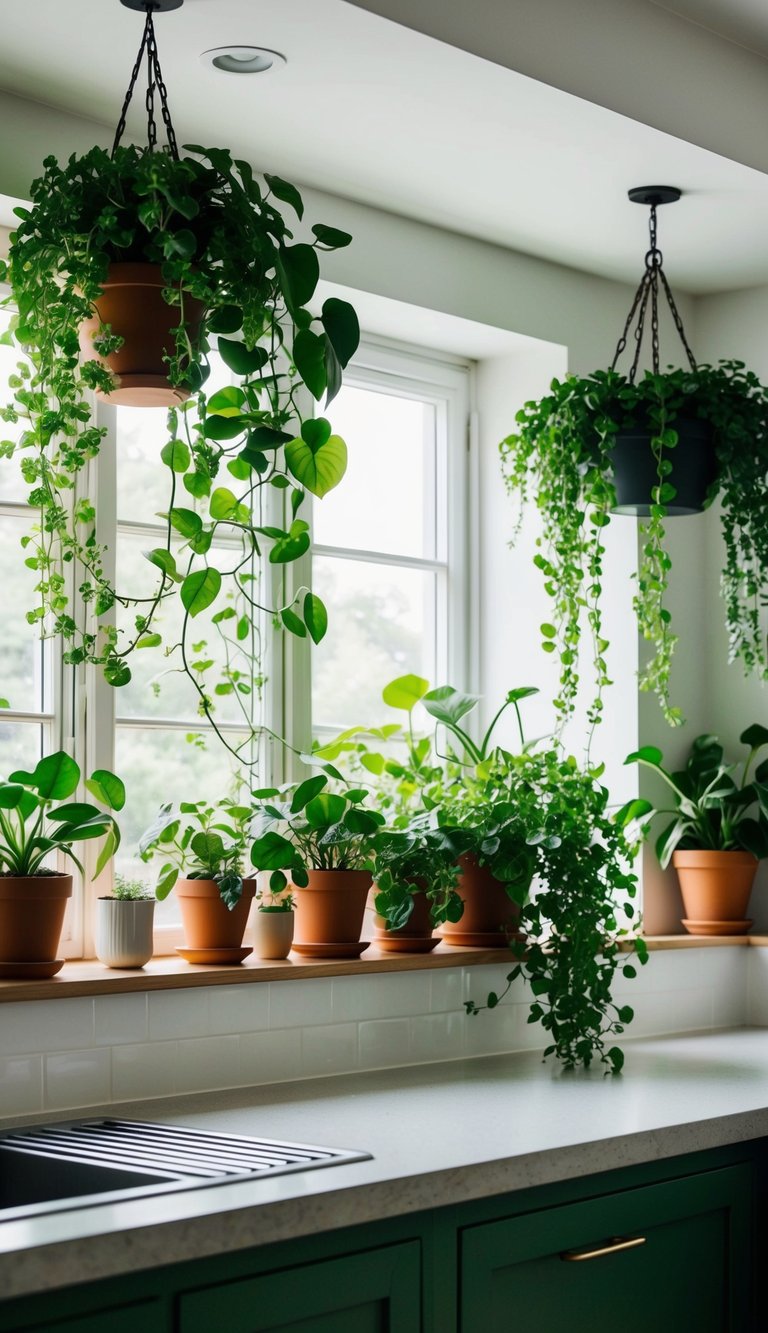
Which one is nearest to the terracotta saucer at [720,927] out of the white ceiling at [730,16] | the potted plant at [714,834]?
the potted plant at [714,834]

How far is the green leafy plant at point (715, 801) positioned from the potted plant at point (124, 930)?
1359 mm

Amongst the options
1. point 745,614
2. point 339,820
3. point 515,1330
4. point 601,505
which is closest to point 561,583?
point 601,505

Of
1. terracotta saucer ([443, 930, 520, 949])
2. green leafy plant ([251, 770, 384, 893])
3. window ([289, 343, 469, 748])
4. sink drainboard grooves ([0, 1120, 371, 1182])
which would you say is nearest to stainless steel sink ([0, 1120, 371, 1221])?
sink drainboard grooves ([0, 1120, 371, 1182])

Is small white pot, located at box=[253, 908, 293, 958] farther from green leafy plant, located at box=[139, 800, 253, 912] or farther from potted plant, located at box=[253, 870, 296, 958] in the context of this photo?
green leafy plant, located at box=[139, 800, 253, 912]

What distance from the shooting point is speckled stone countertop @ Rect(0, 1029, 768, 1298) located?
1.70 meters

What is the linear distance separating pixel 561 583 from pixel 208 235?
1297 mm

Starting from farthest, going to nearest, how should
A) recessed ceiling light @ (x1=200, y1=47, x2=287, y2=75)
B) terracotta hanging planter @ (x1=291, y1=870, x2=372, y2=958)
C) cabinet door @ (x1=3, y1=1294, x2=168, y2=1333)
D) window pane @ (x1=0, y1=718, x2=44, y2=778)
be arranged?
terracotta hanging planter @ (x1=291, y1=870, x2=372, y2=958), window pane @ (x1=0, y1=718, x2=44, y2=778), recessed ceiling light @ (x1=200, y1=47, x2=287, y2=75), cabinet door @ (x1=3, y1=1294, x2=168, y2=1333)

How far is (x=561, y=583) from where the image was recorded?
330 cm

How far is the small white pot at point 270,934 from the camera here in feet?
9.25

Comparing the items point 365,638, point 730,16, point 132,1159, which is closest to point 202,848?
point 132,1159

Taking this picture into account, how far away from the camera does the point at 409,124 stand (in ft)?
9.28

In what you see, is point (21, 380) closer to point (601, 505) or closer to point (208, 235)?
point (208, 235)

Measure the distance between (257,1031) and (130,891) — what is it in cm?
32

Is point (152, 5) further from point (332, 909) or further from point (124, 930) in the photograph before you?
point (332, 909)
